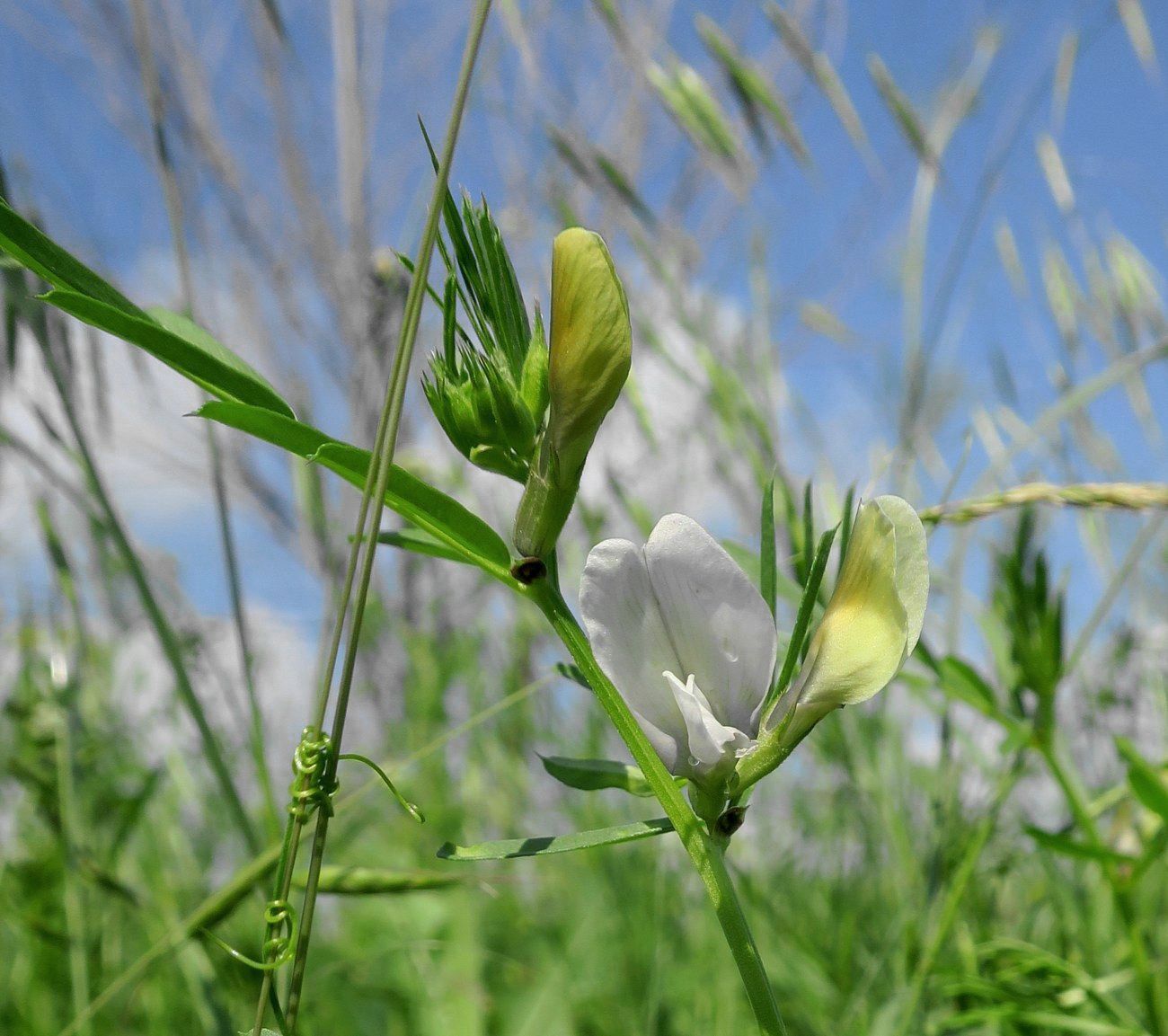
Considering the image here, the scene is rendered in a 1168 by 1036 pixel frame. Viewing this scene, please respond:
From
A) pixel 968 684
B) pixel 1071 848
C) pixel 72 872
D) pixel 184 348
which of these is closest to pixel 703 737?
pixel 184 348

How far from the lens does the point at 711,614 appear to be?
0.25 meters

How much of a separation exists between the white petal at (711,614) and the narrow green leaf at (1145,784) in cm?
19

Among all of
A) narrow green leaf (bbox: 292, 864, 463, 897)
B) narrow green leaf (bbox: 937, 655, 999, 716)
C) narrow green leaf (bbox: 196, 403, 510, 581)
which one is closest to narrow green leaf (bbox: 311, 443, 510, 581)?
narrow green leaf (bbox: 196, 403, 510, 581)

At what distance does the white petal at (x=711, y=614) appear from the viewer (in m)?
0.25

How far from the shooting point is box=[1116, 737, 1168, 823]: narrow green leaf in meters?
0.37

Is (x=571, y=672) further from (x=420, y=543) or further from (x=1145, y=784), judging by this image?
(x=1145, y=784)

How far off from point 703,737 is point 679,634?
0.03 m

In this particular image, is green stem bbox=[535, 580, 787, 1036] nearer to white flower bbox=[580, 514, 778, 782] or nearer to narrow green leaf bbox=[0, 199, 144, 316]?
white flower bbox=[580, 514, 778, 782]

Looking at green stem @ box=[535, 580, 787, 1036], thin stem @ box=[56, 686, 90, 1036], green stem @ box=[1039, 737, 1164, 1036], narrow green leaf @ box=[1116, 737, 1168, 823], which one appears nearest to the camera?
green stem @ box=[535, 580, 787, 1036]

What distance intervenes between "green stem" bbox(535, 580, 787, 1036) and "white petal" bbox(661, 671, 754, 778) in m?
0.01

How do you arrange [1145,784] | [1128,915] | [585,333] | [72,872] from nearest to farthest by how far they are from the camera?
1. [585,333]
2. [1145,784]
3. [1128,915]
4. [72,872]

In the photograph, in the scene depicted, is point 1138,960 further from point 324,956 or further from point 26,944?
point 324,956

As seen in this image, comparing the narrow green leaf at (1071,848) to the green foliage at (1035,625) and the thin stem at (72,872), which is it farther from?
the thin stem at (72,872)

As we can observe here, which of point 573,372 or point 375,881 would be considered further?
point 375,881
